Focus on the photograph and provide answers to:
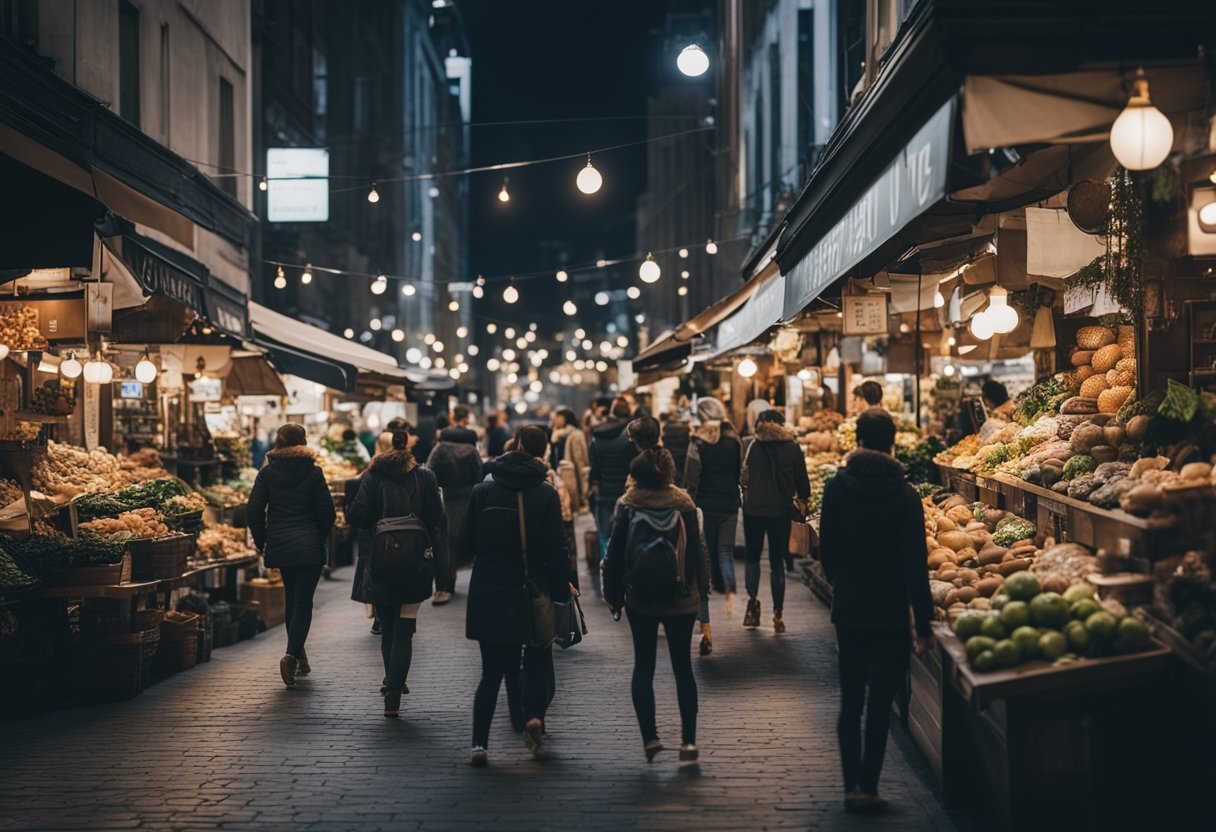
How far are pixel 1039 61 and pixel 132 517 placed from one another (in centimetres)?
816

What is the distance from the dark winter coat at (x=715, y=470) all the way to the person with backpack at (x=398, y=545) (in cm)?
318

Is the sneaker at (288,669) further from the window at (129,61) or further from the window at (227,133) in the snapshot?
the window at (227,133)

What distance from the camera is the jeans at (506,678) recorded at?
276 inches

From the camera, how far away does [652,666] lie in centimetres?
690

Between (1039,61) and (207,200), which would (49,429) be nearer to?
(207,200)

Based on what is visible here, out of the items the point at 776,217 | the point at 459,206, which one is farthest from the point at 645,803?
the point at 459,206

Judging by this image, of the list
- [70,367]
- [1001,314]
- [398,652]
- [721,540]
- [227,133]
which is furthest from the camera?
[227,133]

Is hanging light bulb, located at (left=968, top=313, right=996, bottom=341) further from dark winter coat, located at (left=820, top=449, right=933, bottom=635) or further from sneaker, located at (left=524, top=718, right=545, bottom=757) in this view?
sneaker, located at (left=524, top=718, right=545, bottom=757)

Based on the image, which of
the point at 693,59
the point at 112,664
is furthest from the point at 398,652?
the point at 693,59

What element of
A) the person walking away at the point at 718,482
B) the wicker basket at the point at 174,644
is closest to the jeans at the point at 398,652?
the wicker basket at the point at 174,644

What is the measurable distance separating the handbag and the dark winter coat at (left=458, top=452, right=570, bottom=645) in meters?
0.02

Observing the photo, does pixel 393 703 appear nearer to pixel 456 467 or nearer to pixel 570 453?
pixel 456 467

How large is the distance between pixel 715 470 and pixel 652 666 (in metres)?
4.61

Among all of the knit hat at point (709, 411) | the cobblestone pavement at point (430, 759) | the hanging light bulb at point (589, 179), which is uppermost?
the hanging light bulb at point (589, 179)
